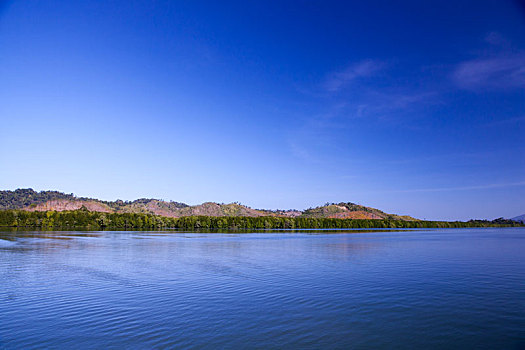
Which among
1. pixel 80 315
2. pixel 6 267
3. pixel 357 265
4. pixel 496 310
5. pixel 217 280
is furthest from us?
pixel 357 265

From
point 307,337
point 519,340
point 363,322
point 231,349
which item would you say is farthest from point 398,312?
point 231,349

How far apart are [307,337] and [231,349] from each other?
131 inches

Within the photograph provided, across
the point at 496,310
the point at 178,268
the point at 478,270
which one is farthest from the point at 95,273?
the point at 478,270

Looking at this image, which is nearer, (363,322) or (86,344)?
(86,344)

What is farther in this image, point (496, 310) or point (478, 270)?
point (478, 270)

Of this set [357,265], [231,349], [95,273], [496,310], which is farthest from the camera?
[357,265]

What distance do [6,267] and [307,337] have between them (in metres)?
32.6

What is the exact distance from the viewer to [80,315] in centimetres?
1784

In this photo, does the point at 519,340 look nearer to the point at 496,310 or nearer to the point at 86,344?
the point at 496,310

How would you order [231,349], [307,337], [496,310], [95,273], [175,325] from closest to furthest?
[231,349]
[307,337]
[175,325]
[496,310]
[95,273]

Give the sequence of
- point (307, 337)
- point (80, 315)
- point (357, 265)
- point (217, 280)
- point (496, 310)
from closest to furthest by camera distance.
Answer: point (307, 337) < point (80, 315) < point (496, 310) < point (217, 280) < point (357, 265)

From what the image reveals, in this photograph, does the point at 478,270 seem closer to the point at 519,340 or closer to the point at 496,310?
the point at 496,310

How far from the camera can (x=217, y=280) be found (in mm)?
27859

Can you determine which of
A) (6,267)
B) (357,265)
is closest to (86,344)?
(6,267)
